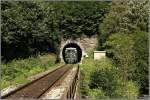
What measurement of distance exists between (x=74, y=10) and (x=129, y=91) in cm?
2460

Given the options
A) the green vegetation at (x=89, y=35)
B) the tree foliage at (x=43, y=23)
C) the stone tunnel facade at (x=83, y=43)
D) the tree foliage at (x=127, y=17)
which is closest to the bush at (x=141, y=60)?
the green vegetation at (x=89, y=35)

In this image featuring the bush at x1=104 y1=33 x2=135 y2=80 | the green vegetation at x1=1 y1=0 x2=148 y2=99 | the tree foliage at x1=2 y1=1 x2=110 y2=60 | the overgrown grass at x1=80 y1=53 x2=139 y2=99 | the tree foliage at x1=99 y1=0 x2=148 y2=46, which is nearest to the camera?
the overgrown grass at x1=80 y1=53 x2=139 y2=99

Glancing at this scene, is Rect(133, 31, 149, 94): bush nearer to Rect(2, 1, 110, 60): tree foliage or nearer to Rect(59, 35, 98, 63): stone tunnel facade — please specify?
Rect(2, 1, 110, 60): tree foliage

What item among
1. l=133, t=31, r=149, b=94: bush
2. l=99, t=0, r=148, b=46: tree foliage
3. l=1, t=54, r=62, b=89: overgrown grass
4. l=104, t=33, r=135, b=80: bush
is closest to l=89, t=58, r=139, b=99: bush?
l=133, t=31, r=149, b=94: bush

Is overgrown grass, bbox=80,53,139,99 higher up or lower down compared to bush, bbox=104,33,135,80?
lower down

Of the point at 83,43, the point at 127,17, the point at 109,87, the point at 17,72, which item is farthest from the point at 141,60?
the point at 83,43

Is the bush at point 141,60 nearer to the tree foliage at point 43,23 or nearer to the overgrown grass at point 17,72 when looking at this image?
the overgrown grass at point 17,72

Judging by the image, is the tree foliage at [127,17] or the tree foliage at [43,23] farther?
the tree foliage at [43,23]

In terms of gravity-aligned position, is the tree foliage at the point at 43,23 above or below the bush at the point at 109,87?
above

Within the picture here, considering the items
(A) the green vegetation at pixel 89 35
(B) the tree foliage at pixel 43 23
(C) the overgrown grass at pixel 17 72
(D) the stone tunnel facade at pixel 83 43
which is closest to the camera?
(C) the overgrown grass at pixel 17 72

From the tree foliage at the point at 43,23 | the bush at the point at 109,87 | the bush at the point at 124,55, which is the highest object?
the tree foliage at the point at 43,23

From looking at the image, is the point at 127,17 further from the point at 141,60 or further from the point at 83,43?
the point at 83,43

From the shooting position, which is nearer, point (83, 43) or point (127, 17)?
point (127, 17)

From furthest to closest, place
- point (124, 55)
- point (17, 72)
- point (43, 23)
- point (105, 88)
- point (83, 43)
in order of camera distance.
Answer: point (83, 43) → point (43, 23) → point (124, 55) → point (17, 72) → point (105, 88)
